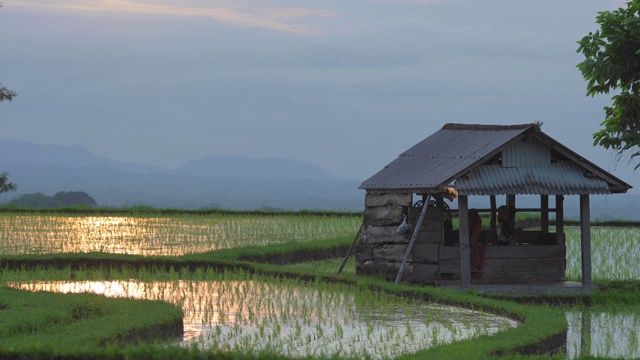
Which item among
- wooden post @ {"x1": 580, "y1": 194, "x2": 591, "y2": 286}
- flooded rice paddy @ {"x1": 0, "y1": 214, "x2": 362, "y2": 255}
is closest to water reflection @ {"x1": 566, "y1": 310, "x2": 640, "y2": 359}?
wooden post @ {"x1": 580, "y1": 194, "x2": 591, "y2": 286}

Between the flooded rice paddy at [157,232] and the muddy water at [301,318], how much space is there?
6.25m

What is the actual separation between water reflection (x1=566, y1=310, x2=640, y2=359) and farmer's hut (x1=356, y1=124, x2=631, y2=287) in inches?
103

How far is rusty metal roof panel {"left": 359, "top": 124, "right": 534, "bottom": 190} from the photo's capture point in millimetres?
18328

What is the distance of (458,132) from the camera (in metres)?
21.1

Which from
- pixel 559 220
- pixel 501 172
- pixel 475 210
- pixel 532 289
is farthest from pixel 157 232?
pixel 532 289

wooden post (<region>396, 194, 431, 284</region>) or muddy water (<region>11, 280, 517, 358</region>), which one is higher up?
wooden post (<region>396, 194, 431, 284</region>)

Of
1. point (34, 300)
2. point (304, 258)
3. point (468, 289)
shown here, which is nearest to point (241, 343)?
point (34, 300)

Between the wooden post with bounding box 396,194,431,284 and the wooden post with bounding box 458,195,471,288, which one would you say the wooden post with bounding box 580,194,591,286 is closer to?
the wooden post with bounding box 458,195,471,288

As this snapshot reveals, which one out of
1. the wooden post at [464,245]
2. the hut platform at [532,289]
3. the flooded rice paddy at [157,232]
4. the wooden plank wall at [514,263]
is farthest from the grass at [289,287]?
the flooded rice paddy at [157,232]

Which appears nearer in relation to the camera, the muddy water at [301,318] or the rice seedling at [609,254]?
the muddy water at [301,318]

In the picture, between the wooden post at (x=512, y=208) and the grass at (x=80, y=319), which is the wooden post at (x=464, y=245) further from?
the grass at (x=80, y=319)

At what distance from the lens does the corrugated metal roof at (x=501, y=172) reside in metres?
18.1

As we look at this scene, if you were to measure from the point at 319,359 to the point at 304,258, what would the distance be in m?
14.9

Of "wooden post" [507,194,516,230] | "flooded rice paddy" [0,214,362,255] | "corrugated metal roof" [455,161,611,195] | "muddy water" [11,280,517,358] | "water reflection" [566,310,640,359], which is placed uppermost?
"corrugated metal roof" [455,161,611,195]
